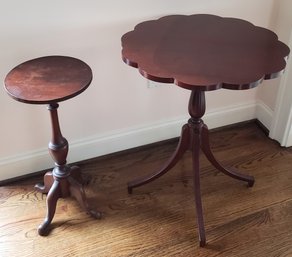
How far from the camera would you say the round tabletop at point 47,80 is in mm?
1362

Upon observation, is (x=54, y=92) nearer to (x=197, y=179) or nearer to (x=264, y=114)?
(x=197, y=179)

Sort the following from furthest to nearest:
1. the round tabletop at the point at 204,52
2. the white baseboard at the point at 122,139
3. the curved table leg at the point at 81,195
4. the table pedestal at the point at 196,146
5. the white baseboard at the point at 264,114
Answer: the white baseboard at the point at 264,114
the white baseboard at the point at 122,139
the curved table leg at the point at 81,195
the table pedestal at the point at 196,146
the round tabletop at the point at 204,52

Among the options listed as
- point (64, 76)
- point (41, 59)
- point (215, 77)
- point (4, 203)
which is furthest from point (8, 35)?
point (215, 77)

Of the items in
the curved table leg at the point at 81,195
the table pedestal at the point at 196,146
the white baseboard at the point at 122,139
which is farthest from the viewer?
the white baseboard at the point at 122,139

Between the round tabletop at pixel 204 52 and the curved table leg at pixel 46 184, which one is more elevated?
the round tabletop at pixel 204 52

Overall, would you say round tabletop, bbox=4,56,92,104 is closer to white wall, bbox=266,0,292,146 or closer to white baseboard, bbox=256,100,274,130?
white wall, bbox=266,0,292,146

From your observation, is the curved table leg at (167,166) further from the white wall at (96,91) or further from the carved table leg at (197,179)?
the white wall at (96,91)

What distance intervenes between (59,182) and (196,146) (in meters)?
0.66

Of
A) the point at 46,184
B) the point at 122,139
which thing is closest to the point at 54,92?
the point at 46,184

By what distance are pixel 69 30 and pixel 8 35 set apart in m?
0.27

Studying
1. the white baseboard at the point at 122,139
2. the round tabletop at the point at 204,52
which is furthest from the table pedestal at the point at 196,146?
the white baseboard at the point at 122,139

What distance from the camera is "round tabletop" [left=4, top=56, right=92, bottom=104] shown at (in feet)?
4.47

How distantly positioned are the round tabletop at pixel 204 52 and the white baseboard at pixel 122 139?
0.69m

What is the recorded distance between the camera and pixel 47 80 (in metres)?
1.46
